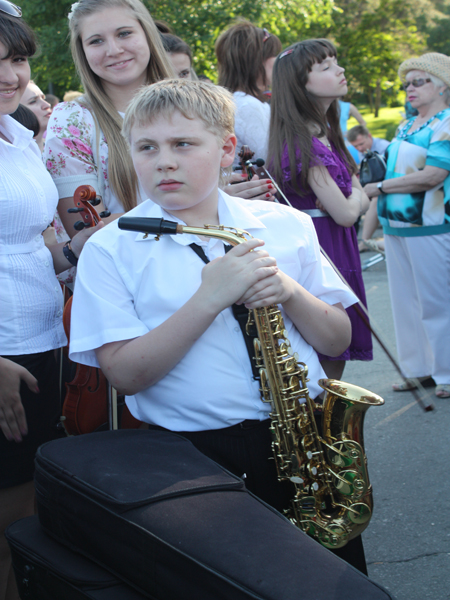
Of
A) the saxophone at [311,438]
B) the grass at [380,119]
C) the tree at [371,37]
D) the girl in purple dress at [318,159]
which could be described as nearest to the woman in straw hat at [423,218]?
the girl in purple dress at [318,159]

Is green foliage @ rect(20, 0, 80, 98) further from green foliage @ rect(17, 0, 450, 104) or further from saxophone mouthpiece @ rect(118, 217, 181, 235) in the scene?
saxophone mouthpiece @ rect(118, 217, 181, 235)

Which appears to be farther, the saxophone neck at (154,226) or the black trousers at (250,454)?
the black trousers at (250,454)

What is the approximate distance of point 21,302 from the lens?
2.02 m

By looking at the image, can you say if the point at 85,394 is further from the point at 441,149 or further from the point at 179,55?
the point at 441,149

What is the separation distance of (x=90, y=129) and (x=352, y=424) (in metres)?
1.60

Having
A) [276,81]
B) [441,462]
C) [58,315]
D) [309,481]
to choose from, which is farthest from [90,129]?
[441,462]

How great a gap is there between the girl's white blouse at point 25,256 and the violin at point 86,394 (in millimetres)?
135

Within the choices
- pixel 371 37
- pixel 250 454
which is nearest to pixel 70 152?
pixel 250 454

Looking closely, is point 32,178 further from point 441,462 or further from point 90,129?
point 441,462

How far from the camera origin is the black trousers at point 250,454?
1.71m

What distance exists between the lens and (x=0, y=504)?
204cm

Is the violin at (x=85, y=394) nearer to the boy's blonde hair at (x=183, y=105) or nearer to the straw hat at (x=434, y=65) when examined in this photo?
the boy's blonde hair at (x=183, y=105)

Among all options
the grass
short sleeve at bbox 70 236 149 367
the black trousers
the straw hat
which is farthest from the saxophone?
the grass

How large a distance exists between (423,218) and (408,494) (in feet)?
6.73
